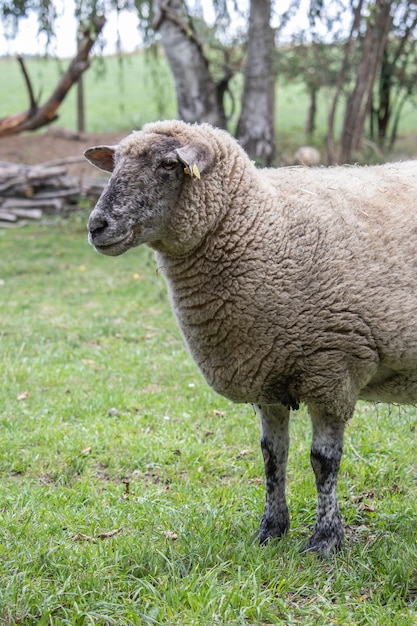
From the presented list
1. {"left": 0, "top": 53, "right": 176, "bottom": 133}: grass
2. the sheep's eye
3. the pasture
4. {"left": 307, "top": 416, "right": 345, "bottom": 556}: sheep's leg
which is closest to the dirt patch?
{"left": 0, "top": 53, "right": 176, "bottom": 133}: grass

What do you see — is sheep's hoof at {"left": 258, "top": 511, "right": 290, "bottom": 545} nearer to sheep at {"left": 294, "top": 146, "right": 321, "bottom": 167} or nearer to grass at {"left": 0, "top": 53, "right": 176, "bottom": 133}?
sheep at {"left": 294, "top": 146, "right": 321, "bottom": 167}

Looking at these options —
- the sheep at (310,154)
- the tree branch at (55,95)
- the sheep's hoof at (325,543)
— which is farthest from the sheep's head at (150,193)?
the sheep at (310,154)

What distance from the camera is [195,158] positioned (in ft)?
11.1

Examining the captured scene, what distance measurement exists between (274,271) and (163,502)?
1.56m

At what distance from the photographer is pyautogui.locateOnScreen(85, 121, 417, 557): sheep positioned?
3.41 metres

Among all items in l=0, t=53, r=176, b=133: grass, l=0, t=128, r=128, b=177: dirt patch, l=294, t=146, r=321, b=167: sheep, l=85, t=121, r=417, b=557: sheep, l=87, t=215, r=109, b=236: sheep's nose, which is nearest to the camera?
l=87, t=215, r=109, b=236: sheep's nose

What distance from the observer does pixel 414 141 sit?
2189cm

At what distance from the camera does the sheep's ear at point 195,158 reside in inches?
130

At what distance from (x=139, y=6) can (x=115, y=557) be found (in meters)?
9.08

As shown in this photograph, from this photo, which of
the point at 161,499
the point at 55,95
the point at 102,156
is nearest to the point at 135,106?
the point at 55,95

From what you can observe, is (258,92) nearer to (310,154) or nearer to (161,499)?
(310,154)

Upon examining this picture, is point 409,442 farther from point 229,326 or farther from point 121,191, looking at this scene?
point 121,191

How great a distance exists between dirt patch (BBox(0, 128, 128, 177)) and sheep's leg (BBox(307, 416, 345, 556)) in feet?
45.2

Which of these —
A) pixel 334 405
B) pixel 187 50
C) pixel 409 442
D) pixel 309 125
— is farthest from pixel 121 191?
pixel 309 125
